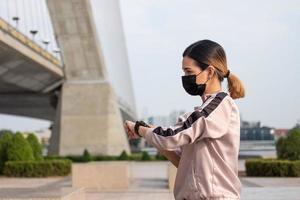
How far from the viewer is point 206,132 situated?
8.52ft

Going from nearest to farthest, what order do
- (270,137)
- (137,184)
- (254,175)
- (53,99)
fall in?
1. (137,184)
2. (254,175)
3. (53,99)
4. (270,137)

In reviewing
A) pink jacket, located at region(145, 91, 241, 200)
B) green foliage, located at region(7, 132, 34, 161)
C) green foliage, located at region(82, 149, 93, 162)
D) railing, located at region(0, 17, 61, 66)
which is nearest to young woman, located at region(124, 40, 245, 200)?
pink jacket, located at region(145, 91, 241, 200)

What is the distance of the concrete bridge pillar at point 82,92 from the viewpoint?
30.2 meters

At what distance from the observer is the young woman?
2.59m

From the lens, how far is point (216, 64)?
2.75 metres

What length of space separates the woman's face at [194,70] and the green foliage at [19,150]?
20.1m

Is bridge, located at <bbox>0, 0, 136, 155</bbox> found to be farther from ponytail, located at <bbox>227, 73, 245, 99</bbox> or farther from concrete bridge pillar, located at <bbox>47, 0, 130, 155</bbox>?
ponytail, located at <bbox>227, 73, 245, 99</bbox>

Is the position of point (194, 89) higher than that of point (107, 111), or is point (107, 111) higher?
point (107, 111)

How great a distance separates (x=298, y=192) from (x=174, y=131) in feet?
37.5

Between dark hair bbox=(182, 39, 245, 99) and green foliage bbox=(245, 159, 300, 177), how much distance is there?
17.8 metres

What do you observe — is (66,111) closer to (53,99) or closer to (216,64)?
(53,99)

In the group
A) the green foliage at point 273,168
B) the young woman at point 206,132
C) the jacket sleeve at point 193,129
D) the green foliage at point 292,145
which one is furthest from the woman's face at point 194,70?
the green foliage at point 292,145

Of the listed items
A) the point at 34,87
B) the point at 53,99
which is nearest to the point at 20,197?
the point at 53,99

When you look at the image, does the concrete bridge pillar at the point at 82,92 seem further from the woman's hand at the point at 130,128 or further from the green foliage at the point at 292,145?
the woman's hand at the point at 130,128
